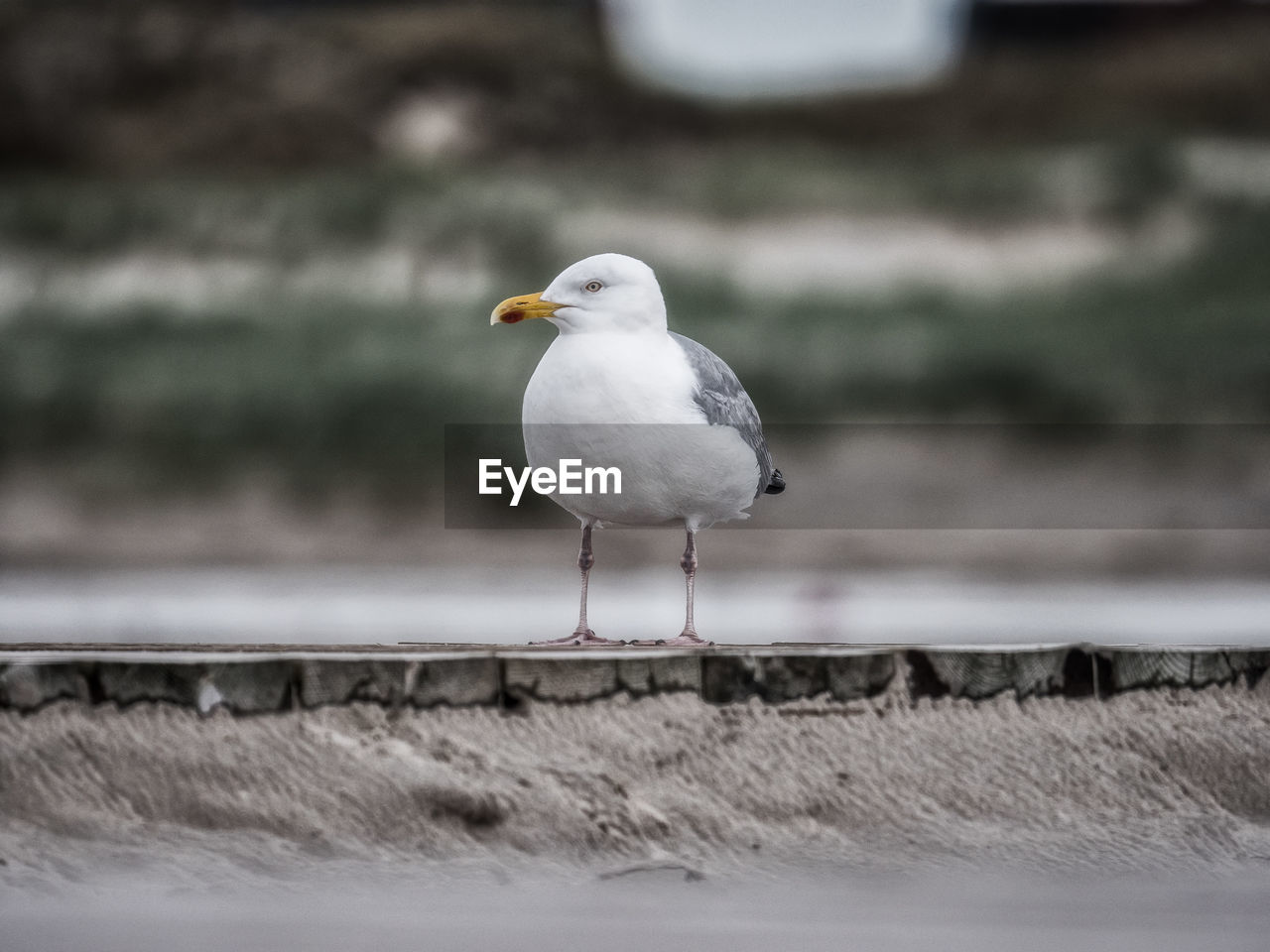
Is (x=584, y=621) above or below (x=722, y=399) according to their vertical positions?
below

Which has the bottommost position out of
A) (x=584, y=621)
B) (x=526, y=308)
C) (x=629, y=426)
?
(x=584, y=621)

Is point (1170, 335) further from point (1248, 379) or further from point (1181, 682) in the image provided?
point (1181, 682)

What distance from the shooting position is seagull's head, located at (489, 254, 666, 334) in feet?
8.05

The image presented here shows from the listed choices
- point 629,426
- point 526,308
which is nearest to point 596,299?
point 526,308

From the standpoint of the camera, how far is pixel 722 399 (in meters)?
2.50

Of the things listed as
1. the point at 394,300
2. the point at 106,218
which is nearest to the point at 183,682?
the point at 394,300

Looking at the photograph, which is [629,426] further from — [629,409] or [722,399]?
[722,399]

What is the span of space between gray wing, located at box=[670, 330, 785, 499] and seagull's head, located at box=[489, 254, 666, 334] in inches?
4.5

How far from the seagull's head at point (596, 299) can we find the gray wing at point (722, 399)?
0.38 feet

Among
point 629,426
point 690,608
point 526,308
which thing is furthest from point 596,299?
point 690,608

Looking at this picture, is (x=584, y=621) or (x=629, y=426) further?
(x=584, y=621)

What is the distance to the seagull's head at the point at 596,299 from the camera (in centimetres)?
246

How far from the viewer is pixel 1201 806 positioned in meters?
2.08

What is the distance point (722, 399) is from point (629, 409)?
0.65ft
